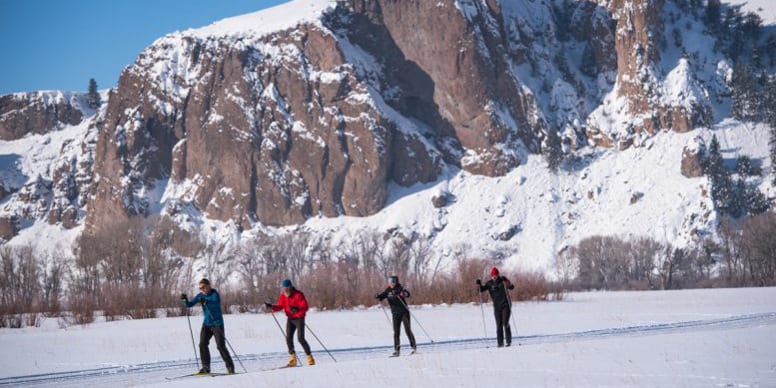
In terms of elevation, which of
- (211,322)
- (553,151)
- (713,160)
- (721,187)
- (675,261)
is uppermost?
(553,151)

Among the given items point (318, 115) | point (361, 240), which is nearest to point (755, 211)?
point (361, 240)

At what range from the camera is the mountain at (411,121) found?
129125 millimetres

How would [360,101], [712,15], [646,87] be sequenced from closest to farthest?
[646,87] → [360,101] → [712,15]

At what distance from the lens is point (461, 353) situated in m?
23.3

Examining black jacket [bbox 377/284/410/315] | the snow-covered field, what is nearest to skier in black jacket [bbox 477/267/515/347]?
the snow-covered field

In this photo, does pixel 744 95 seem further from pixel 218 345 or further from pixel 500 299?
pixel 218 345

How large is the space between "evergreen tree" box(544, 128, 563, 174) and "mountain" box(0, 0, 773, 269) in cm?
195

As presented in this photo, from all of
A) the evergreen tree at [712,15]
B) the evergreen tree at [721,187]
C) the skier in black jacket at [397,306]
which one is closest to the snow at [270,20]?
the evergreen tree at [712,15]

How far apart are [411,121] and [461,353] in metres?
126

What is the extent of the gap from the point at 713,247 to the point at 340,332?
76037 mm

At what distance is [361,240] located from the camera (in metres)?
126

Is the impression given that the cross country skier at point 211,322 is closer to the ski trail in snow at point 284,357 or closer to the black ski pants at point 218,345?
the black ski pants at point 218,345

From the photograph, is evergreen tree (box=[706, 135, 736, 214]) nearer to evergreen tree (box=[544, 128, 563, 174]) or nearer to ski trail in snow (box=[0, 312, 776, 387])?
evergreen tree (box=[544, 128, 563, 174])

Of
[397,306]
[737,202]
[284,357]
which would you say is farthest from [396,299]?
[737,202]
